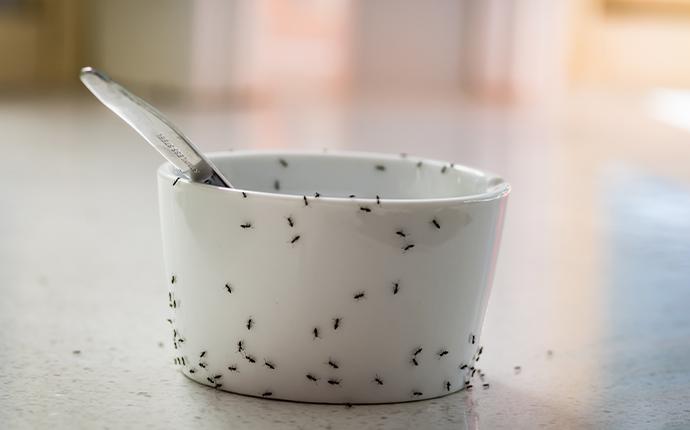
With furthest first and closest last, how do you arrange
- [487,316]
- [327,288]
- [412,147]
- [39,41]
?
1. [39,41]
2. [412,147]
3. [487,316]
4. [327,288]

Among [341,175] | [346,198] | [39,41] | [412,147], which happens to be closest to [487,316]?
[341,175]

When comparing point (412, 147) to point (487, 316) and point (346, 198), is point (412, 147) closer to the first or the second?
point (487, 316)

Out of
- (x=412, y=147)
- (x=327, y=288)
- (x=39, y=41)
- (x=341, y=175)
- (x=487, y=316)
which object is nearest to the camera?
(x=327, y=288)

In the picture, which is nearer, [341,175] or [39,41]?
[341,175]

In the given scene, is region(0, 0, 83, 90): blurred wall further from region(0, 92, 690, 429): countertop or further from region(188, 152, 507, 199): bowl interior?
region(188, 152, 507, 199): bowl interior

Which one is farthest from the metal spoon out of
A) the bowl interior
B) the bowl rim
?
the bowl interior

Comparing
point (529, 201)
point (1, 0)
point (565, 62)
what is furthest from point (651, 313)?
point (565, 62)

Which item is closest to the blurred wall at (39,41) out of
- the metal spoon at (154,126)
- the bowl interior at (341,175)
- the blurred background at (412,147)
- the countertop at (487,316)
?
the blurred background at (412,147)
